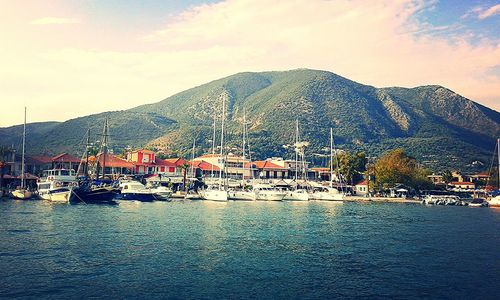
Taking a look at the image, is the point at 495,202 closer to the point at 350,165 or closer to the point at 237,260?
the point at 350,165

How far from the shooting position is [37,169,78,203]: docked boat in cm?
6444

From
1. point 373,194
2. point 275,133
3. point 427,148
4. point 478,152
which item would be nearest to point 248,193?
point 373,194

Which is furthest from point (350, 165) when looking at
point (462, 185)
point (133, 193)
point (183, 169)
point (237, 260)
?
point (237, 260)

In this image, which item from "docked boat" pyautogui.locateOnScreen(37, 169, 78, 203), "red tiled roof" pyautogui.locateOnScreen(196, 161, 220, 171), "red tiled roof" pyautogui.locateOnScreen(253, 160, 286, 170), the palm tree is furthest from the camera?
"red tiled roof" pyautogui.locateOnScreen(253, 160, 286, 170)

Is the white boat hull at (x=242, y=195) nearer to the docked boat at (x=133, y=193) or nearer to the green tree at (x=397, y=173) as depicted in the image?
the docked boat at (x=133, y=193)

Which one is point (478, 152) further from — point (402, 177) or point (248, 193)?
point (248, 193)

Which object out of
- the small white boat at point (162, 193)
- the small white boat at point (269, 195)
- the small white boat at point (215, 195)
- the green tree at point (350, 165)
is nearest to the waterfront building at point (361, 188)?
the green tree at point (350, 165)

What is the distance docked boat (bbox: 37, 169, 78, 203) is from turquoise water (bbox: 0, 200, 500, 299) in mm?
21886

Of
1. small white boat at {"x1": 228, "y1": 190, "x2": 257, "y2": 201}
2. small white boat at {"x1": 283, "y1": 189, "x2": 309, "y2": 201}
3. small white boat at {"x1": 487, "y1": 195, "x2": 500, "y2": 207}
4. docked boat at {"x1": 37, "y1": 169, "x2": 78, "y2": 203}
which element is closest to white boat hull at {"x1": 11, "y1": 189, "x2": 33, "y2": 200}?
docked boat at {"x1": 37, "y1": 169, "x2": 78, "y2": 203}

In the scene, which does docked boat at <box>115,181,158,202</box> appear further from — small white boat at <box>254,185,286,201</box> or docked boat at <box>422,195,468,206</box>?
docked boat at <box>422,195,468,206</box>

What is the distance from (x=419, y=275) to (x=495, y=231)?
25.9m

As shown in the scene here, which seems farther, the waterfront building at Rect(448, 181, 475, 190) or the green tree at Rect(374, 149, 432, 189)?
the waterfront building at Rect(448, 181, 475, 190)

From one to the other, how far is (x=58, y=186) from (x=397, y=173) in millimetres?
76146

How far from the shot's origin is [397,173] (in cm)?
10394
